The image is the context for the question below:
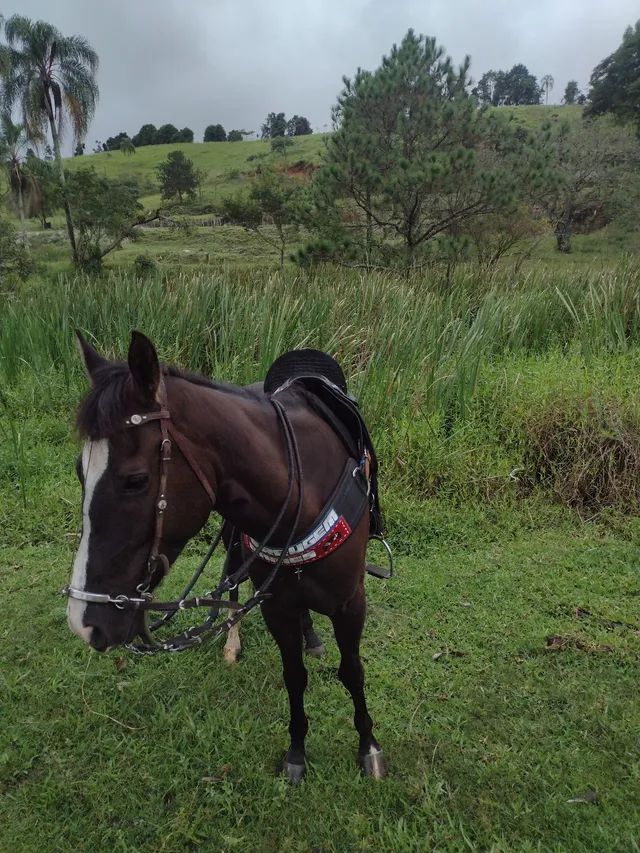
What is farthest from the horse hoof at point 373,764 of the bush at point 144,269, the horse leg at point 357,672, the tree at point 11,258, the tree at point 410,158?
the tree at point 11,258

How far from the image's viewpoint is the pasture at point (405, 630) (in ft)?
6.89

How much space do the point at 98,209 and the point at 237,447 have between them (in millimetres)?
21134

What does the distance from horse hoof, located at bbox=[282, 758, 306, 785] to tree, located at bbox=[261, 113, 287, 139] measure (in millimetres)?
79072

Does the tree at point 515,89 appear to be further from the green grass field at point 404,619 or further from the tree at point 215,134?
the green grass field at point 404,619

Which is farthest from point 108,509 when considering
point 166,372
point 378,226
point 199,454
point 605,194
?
point 605,194

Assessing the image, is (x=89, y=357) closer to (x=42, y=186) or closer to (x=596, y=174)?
(x=42, y=186)

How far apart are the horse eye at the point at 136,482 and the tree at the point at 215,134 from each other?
244ft

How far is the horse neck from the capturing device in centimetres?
136

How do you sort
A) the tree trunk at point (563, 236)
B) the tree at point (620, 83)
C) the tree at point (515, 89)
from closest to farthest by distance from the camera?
the tree trunk at point (563, 236), the tree at point (620, 83), the tree at point (515, 89)

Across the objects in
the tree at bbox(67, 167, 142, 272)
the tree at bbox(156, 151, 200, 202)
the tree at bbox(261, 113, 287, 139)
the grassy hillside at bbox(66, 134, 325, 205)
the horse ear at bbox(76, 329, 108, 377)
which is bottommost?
the horse ear at bbox(76, 329, 108, 377)

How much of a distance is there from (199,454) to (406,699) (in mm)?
1903

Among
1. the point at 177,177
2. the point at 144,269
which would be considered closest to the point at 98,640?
the point at 144,269

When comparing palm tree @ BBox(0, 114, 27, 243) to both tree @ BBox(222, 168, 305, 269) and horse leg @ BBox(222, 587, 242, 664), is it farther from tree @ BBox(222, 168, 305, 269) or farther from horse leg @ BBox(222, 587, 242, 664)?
horse leg @ BBox(222, 587, 242, 664)

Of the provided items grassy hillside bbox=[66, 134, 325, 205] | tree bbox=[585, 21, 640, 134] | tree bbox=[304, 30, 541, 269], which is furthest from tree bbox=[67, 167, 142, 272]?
tree bbox=[585, 21, 640, 134]
